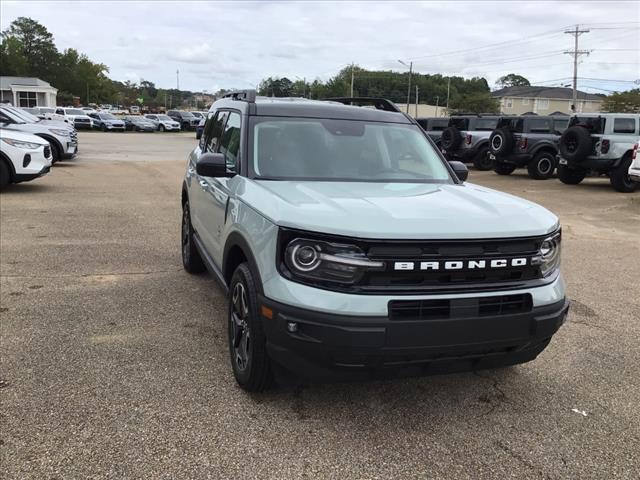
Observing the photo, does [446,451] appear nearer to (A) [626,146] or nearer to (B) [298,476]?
(B) [298,476]

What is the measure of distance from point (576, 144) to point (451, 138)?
5.37 meters

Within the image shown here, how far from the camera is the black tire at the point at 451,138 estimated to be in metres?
19.3

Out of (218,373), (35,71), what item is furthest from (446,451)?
(35,71)

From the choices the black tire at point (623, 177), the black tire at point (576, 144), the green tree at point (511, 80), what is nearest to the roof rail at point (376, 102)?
the black tire at point (576, 144)

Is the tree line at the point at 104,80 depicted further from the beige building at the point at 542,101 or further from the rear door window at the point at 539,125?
the rear door window at the point at 539,125

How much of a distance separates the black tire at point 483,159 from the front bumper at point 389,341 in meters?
17.5

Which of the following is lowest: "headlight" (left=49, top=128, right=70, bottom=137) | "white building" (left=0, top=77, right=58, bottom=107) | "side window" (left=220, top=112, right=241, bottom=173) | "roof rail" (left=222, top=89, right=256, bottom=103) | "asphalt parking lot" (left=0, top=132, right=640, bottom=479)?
"asphalt parking lot" (left=0, top=132, right=640, bottom=479)

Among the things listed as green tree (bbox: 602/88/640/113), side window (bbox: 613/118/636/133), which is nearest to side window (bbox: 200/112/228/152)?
side window (bbox: 613/118/636/133)

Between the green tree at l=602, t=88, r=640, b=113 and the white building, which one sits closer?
the green tree at l=602, t=88, r=640, b=113

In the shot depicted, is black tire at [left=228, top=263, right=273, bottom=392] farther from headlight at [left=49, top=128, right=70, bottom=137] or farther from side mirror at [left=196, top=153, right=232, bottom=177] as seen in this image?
headlight at [left=49, top=128, right=70, bottom=137]

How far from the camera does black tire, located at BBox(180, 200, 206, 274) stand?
230 inches

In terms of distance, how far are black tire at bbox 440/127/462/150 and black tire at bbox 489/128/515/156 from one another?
1.96 metres

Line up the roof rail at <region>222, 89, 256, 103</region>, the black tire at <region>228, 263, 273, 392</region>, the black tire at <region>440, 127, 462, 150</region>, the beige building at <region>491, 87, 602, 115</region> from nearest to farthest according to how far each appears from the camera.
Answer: the black tire at <region>228, 263, 273, 392</region> < the roof rail at <region>222, 89, 256, 103</region> < the black tire at <region>440, 127, 462, 150</region> < the beige building at <region>491, 87, 602, 115</region>

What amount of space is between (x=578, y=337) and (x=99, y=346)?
12.1 feet
